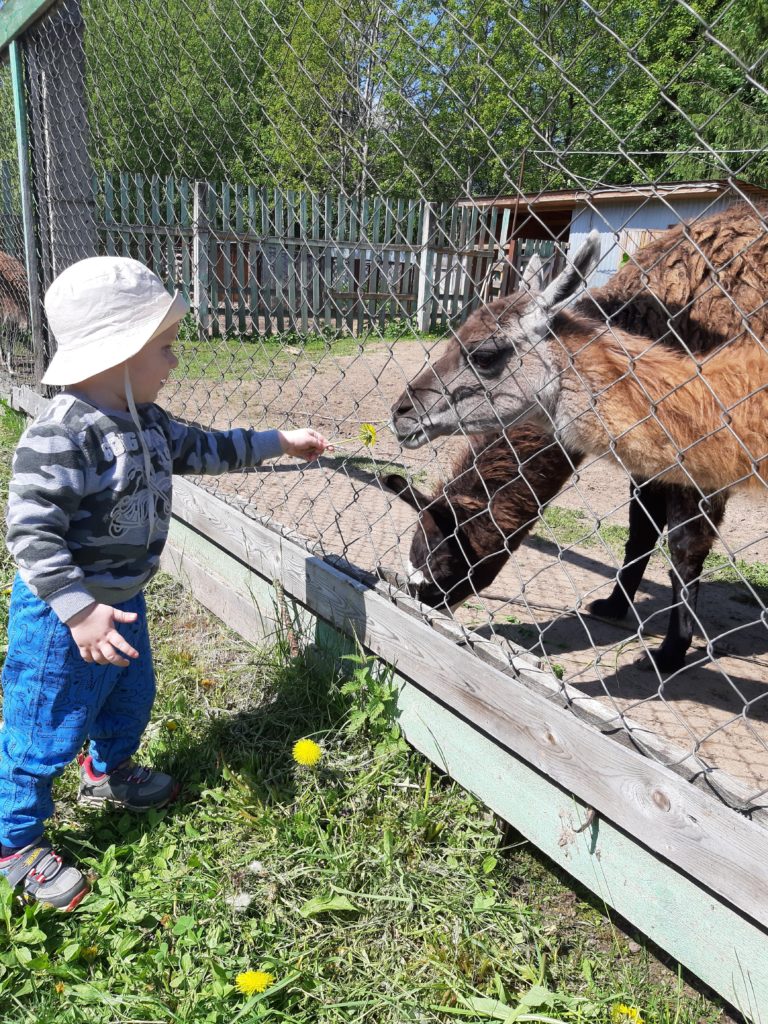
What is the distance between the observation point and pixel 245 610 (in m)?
3.29

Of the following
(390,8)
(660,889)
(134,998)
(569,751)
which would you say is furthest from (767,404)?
(134,998)

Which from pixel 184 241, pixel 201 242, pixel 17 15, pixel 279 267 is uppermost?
pixel 17 15

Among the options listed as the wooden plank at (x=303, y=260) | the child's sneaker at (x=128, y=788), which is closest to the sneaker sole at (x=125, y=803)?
the child's sneaker at (x=128, y=788)

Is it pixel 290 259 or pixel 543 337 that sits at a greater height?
pixel 543 337

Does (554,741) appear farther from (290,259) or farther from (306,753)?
(290,259)

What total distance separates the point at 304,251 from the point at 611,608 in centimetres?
985

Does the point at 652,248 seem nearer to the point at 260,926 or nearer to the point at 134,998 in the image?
the point at 260,926

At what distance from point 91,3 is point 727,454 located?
455 centimetres

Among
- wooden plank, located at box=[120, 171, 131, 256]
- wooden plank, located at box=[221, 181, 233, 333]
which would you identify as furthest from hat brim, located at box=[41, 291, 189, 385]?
wooden plank, located at box=[120, 171, 131, 256]

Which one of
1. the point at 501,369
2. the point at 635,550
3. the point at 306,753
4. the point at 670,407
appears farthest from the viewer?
the point at 635,550

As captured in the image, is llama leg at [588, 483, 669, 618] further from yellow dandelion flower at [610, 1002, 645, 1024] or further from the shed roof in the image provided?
yellow dandelion flower at [610, 1002, 645, 1024]

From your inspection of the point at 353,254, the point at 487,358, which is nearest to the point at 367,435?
the point at 487,358

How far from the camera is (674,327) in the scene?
3.31 meters

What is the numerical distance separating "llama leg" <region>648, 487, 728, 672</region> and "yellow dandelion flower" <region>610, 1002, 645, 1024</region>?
6.02ft
